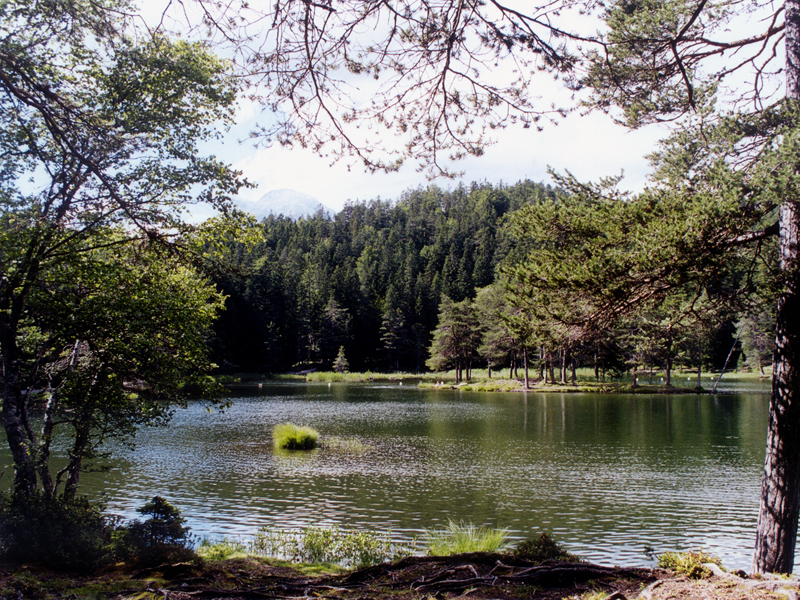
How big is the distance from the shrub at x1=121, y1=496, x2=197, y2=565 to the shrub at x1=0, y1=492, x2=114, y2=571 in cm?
42

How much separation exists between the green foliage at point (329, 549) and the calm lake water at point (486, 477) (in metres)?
1.46

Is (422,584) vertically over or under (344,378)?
over

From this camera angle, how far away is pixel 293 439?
21.0 m

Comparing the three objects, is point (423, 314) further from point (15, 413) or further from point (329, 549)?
point (15, 413)

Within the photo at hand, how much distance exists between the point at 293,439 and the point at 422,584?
16.2 m

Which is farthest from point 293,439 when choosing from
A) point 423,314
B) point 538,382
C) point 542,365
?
point 423,314

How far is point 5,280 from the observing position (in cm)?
719

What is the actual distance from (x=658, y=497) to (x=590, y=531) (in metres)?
3.93

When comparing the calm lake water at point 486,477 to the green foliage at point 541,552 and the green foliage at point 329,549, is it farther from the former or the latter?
the green foliage at point 541,552

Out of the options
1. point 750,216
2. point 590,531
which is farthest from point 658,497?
point 750,216

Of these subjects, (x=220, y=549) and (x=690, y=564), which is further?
(x=220, y=549)

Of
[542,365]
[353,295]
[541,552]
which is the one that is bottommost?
[541,552]

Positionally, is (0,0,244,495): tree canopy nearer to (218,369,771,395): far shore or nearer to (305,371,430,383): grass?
(218,369,771,395): far shore

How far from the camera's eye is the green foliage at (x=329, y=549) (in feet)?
28.7
